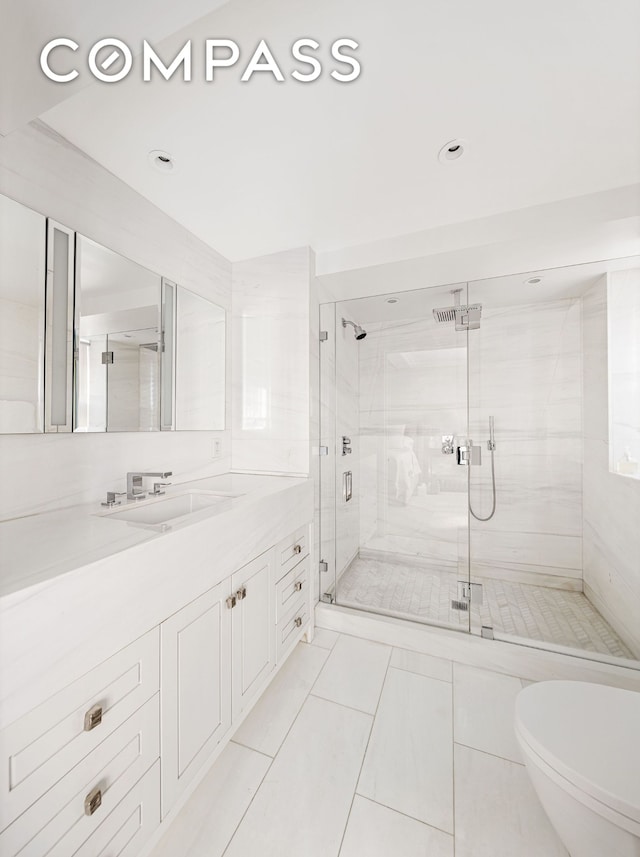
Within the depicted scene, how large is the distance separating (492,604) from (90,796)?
1977mm

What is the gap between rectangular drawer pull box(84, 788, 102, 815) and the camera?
760 millimetres

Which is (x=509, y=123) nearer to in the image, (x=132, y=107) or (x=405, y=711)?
(x=132, y=107)

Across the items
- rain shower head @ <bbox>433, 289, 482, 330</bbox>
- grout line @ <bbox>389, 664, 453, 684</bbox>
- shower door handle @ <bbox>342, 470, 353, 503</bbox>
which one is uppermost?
rain shower head @ <bbox>433, 289, 482, 330</bbox>

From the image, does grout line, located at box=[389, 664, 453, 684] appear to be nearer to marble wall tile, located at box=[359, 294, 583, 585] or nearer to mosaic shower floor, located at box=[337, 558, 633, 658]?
mosaic shower floor, located at box=[337, 558, 633, 658]

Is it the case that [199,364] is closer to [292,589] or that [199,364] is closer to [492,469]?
[292,589]

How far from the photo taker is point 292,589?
5.72 feet

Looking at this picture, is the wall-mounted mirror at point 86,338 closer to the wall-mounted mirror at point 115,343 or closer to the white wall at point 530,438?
the wall-mounted mirror at point 115,343

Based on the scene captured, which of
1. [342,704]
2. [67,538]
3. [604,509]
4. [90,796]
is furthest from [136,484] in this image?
[604,509]

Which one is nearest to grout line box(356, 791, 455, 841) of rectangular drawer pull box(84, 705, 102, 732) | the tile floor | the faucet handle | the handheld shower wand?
the tile floor

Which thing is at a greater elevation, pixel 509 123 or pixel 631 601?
pixel 509 123

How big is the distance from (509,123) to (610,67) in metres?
0.28

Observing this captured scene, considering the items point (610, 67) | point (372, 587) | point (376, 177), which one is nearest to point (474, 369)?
point (376, 177)

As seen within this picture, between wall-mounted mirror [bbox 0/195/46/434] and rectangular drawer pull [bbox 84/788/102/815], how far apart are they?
98cm

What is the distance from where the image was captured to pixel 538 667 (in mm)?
1687
